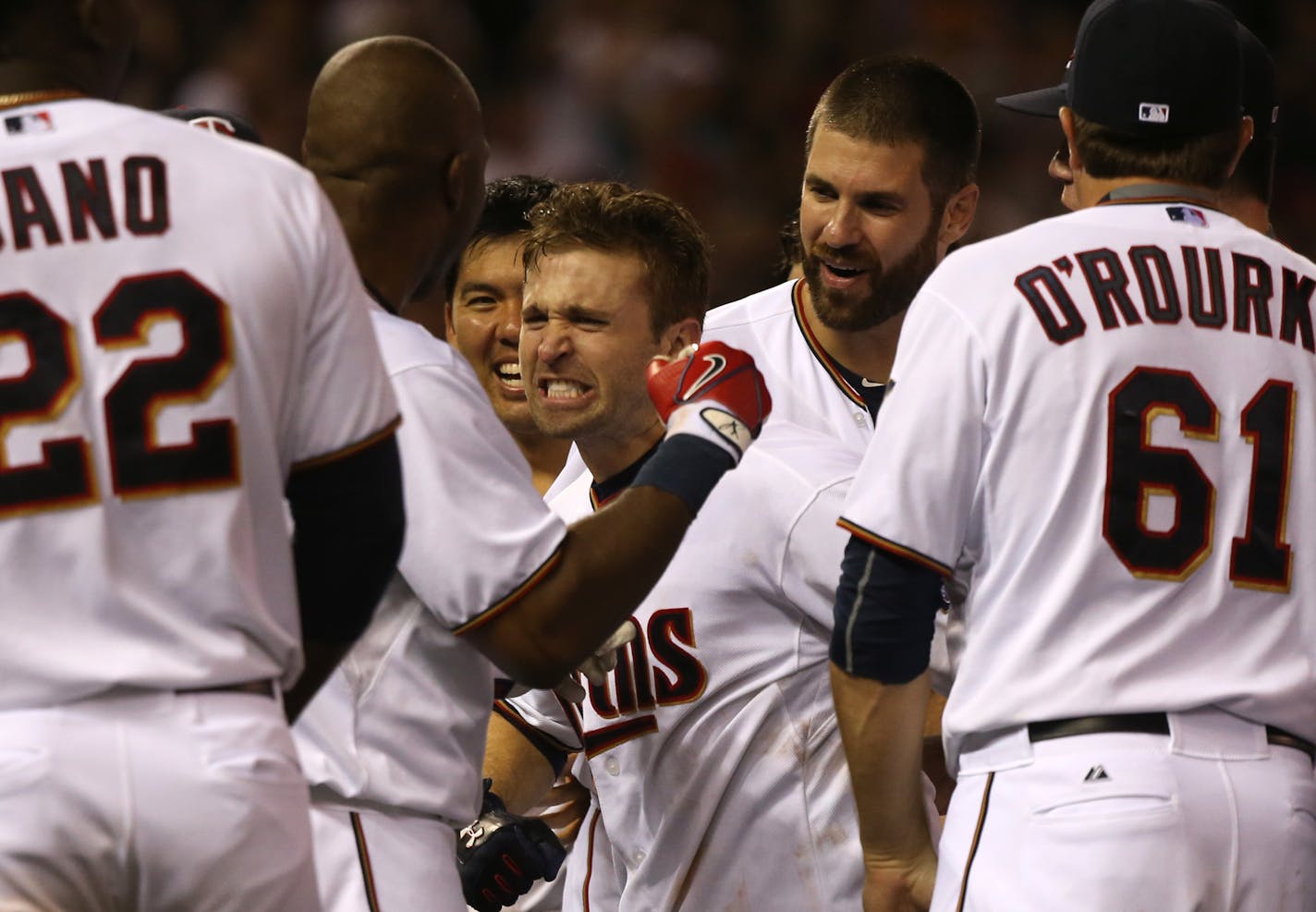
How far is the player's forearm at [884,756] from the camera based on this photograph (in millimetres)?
2939

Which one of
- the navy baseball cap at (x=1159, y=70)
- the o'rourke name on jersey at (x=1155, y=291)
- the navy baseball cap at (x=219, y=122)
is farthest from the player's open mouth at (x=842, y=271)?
the o'rourke name on jersey at (x=1155, y=291)

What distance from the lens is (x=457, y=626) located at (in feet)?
9.69

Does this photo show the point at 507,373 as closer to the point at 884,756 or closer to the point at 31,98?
the point at 884,756

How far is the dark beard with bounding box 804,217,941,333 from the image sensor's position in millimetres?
4758

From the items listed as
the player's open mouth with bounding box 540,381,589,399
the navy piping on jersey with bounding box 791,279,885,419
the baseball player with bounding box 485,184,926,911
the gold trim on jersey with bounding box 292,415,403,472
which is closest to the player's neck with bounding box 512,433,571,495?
the navy piping on jersey with bounding box 791,279,885,419

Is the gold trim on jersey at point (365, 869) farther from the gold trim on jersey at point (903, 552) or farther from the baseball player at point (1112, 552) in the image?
the gold trim on jersey at point (903, 552)

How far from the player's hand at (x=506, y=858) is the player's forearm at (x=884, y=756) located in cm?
83

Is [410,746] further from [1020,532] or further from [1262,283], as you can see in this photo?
[1262,283]

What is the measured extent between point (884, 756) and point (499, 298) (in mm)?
2627

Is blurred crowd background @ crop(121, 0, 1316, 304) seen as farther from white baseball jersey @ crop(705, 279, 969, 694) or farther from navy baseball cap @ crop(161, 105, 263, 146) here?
navy baseball cap @ crop(161, 105, 263, 146)

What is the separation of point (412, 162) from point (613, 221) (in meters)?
1.00

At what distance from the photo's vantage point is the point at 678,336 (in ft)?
13.4

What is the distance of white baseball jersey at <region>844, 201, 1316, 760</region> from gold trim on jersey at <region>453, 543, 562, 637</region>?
1.67 feet

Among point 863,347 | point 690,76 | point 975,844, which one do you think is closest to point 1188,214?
point 975,844
